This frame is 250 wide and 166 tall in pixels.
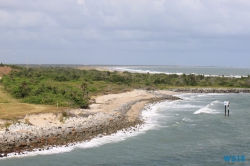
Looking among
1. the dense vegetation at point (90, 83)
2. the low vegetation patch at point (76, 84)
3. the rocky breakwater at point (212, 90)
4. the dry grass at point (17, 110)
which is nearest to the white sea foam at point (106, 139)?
the dry grass at point (17, 110)

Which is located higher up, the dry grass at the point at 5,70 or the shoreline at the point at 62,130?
the dry grass at the point at 5,70

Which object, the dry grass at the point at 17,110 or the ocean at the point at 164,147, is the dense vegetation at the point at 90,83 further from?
the ocean at the point at 164,147

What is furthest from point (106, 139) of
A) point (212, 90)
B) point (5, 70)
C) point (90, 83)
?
point (5, 70)

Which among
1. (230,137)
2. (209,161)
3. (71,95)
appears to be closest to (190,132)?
(230,137)

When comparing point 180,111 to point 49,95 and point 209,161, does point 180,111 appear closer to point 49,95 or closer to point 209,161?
point 49,95

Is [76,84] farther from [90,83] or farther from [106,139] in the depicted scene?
[106,139]

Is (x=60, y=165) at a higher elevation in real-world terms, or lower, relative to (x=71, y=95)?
lower

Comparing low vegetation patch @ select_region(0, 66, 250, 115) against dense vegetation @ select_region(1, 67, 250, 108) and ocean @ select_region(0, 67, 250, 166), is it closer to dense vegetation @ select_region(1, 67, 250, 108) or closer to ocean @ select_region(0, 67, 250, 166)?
dense vegetation @ select_region(1, 67, 250, 108)

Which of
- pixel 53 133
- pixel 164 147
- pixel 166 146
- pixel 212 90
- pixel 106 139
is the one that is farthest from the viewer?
pixel 212 90
